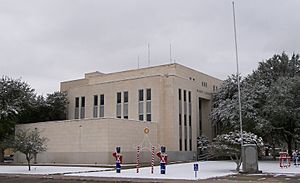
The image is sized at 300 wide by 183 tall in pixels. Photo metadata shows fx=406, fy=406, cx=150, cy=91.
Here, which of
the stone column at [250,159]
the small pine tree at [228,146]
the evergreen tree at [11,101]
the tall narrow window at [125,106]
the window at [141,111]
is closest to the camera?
the stone column at [250,159]

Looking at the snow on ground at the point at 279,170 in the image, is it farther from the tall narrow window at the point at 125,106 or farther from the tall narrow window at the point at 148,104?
the tall narrow window at the point at 125,106

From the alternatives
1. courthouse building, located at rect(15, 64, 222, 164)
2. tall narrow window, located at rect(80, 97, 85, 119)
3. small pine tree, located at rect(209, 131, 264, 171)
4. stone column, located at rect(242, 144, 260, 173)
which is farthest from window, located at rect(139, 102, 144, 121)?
stone column, located at rect(242, 144, 260, 173)

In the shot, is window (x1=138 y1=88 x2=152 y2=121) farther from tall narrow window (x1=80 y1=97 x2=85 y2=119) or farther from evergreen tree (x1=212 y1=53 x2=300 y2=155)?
tall narrow window (x1=80 y1=97 x2=85 y2=119)

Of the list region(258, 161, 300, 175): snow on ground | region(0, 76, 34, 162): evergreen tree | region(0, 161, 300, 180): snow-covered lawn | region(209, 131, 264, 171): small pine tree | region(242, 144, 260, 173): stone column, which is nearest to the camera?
region(0, 161, 300, 180): snow-covered lawn

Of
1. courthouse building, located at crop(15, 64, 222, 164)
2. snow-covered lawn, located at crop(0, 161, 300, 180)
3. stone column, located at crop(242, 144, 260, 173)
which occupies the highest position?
courthouse building, located at crop(15, 64, 222, 164)

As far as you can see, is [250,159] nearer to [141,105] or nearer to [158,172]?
[158,172]

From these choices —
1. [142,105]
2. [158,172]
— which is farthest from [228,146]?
[142,105]

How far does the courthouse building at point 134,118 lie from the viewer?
50.0 metres

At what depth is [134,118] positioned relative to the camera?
194 feet

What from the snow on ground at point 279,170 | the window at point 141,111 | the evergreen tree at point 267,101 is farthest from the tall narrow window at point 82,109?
the snow on ground at point 279,170

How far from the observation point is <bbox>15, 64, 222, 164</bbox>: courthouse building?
4997 centimetres

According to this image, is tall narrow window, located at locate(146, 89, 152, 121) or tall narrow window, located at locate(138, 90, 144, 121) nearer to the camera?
tall narrow window, located at locate(146, 89, 152, 121)

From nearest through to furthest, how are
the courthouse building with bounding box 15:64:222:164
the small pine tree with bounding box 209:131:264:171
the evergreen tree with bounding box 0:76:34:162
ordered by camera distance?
1. the small pine tree with bounding box 209:131:264:171
2. the courthouse building with bounding box 15:64:222:164
3. the evergreen tree with bounding box 0:76:34:162

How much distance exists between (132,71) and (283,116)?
91.8 feet
